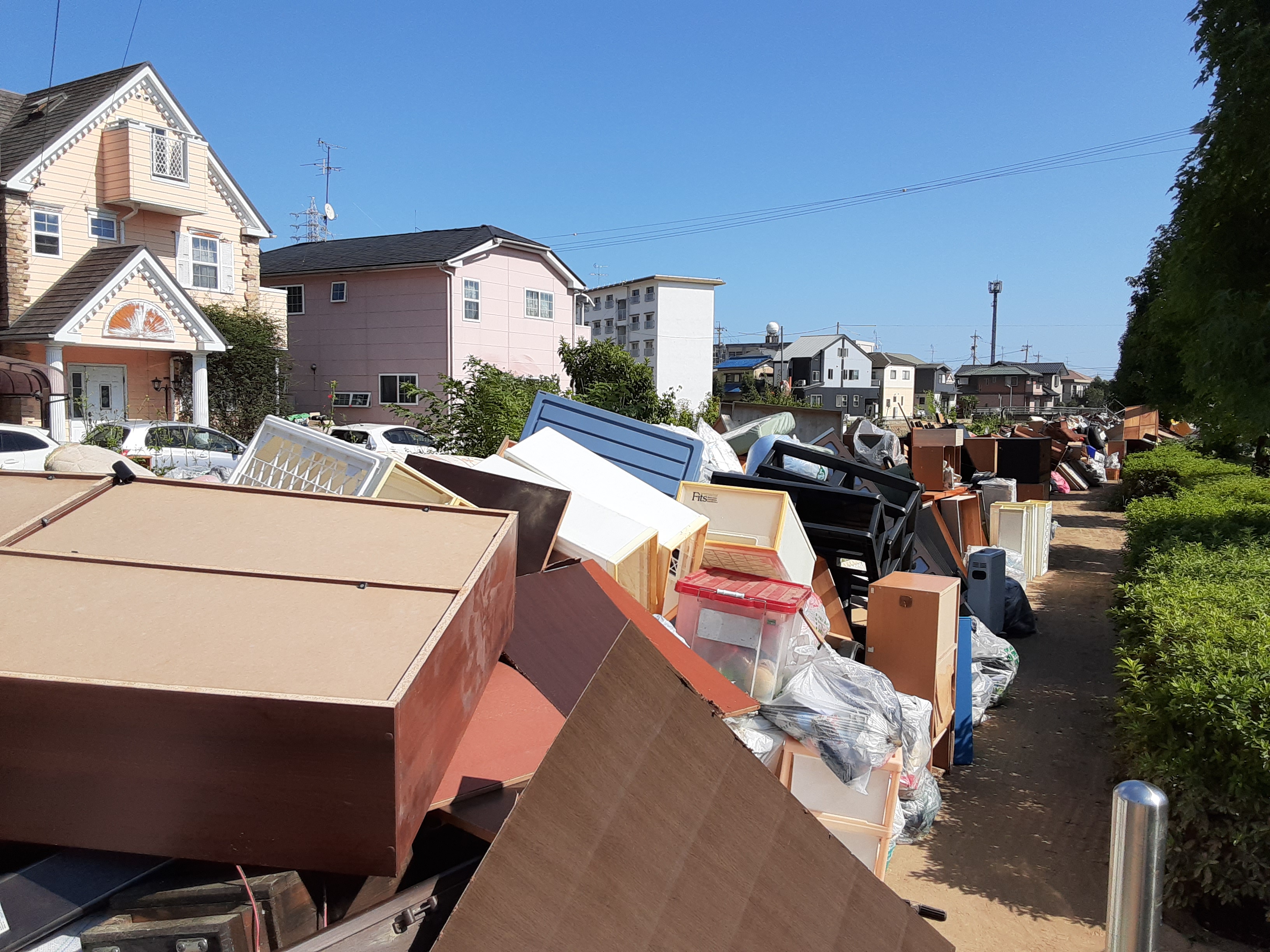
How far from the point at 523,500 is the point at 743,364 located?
65.7 metres

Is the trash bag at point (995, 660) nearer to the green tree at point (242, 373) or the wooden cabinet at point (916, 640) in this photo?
the wooden cabinet at point (916, 640)

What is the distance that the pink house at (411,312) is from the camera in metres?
24.0

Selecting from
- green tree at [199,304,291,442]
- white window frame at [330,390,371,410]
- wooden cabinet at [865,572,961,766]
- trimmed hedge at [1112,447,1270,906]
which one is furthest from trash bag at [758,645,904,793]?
white window frame at [330,390,371,410]

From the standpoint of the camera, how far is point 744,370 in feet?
218

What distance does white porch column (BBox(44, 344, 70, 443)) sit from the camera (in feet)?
51.8

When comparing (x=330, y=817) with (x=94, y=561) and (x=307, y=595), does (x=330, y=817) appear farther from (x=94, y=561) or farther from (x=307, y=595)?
(x=94, y=561)

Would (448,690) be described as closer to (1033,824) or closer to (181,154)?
(1033,824)

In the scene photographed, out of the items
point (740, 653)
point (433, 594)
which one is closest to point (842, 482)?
point (740, 653)

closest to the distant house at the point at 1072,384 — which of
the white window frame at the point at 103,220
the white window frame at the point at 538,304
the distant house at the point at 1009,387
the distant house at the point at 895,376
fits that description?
the distant house at the point at 1009,387

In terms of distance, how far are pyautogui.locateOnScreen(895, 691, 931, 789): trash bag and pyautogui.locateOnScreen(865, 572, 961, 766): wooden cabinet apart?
45 cm

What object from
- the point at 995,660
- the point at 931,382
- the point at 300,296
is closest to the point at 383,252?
the point at 300,296

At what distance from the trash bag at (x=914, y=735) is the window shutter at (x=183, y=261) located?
66.2ft

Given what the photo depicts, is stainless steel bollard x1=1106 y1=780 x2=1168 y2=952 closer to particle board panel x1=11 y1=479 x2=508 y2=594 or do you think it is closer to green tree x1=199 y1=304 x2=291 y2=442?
particle board panel x1=11 y1=479 x2=508 y2=594

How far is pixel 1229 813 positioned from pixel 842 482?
4777 mm
